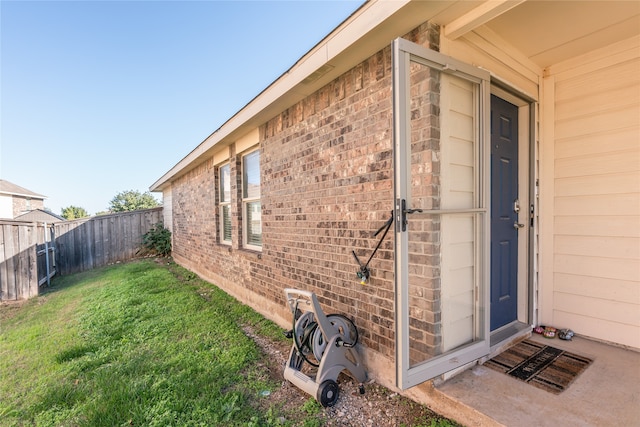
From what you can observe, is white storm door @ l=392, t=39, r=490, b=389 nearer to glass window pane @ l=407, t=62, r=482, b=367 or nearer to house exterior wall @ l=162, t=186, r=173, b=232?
glass window pane @ l=407, t=62, r=482, b=367

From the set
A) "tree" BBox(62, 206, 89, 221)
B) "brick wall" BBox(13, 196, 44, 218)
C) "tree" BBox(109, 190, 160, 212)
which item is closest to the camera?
"brick wall" BBox(13, 196, 44, 218)

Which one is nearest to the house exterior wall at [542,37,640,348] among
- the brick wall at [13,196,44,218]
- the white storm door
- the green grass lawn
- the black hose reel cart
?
the white storm door

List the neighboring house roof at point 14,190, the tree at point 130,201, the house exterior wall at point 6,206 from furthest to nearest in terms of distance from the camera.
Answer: the tree at point 130,201 → the neighboring house roof at point 14,190 → the house exterior wall at point 6,206

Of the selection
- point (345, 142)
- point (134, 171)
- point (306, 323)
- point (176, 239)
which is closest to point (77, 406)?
point (306, 323)

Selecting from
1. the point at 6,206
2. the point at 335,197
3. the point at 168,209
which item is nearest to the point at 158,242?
the point at 168,209

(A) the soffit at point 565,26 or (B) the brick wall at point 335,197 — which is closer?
(A) the soffit at point 565,26

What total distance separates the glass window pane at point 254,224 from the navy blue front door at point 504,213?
10.6 feet

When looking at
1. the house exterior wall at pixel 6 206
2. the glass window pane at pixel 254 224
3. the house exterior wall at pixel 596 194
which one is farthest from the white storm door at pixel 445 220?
the house exterior wall at pixel 6 206

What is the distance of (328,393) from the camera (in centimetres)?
210

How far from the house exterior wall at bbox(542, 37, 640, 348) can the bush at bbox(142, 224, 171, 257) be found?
1130 centimetres

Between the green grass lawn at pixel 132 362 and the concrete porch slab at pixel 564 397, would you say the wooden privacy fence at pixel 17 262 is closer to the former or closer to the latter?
the green grass lawn at pixel 132 362

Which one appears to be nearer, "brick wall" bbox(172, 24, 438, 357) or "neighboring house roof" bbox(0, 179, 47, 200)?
"brick wall" bbox(172, 24, 438, 357)

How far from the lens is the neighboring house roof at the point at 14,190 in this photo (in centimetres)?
1990

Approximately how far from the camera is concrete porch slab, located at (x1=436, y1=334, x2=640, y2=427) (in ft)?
5.25
